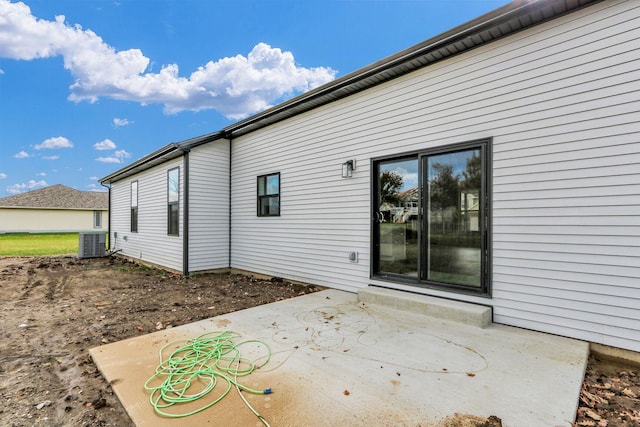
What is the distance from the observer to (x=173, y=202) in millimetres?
8117

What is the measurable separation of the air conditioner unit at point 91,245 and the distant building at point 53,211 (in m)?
15.3

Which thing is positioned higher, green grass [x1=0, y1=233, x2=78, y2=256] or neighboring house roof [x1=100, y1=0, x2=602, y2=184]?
neighboring house roof [x1=100, y1=0, x2=602, y2=184]

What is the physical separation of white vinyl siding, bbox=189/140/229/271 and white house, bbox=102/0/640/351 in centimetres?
208

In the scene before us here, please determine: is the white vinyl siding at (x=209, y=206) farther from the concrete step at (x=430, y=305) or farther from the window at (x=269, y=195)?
the concrete step at (x=430, y=305)

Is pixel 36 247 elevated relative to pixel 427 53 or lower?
lower

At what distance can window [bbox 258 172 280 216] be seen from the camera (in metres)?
6.89

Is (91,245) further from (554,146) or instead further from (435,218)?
(554,146)

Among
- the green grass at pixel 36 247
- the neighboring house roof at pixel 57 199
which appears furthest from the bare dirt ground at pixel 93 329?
the neighboring house roof at pixel 57 199

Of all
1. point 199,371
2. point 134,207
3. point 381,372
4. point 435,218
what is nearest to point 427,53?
point 435,218

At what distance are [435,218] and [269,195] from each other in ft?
13.3

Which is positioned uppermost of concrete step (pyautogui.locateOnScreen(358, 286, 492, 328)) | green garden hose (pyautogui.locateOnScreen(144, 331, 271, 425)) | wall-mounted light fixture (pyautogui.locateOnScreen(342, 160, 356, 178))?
wall-mounted light fixture (pyautogui.locateOnScreen(342, 160, 356, 178))

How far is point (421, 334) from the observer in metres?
3.38

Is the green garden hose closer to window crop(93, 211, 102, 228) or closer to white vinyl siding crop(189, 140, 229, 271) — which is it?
white vinyl siding crop(189, 140, 229, 271)

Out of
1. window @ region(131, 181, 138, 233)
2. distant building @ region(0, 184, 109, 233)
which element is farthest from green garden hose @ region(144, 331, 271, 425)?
distant building @ region(0, 184, 109, 233)
